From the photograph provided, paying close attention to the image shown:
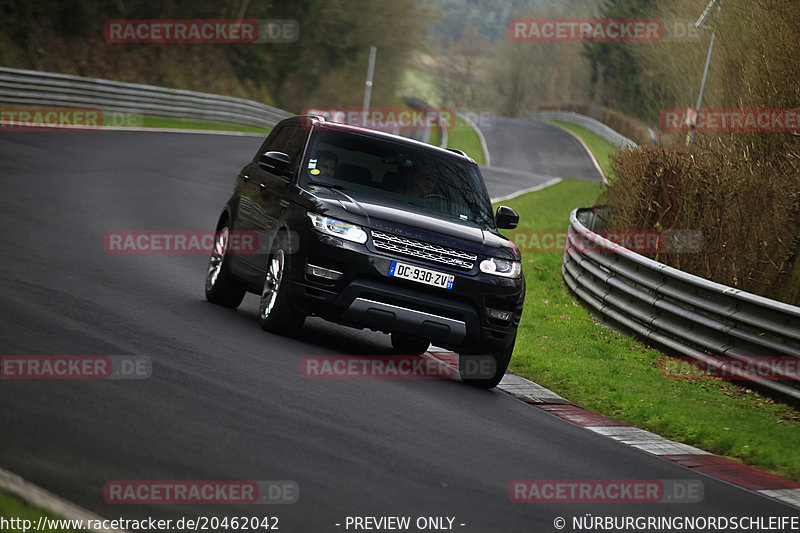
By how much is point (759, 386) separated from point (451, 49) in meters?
141

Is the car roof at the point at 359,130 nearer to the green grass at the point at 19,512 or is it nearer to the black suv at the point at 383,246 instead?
the black suv at the point at 383,246

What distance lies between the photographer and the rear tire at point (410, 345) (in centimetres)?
1116

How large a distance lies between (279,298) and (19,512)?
17.5 feet

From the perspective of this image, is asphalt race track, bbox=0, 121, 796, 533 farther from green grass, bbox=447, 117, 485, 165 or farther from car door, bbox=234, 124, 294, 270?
green grass, bbox=447, 117, 485, 165

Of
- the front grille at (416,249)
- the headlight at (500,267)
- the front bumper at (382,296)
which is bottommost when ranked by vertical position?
the front bumper at (382,296)

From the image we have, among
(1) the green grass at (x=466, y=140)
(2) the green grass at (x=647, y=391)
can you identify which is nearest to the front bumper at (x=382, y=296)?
(2) the green grass at (x=647, y=391)

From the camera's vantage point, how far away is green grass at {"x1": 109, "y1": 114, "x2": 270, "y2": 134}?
3848 cm

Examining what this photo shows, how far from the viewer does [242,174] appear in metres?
11.8

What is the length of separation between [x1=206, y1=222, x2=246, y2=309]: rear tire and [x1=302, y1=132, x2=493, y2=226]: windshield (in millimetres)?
1584

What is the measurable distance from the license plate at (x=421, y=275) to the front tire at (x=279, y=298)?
0.91 m

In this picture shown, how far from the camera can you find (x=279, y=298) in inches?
373

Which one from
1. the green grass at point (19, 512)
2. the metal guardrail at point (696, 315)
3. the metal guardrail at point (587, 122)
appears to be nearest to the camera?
the green grass at point (19, 512)

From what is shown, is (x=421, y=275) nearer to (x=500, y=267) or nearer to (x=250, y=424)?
(x=500, y=267)

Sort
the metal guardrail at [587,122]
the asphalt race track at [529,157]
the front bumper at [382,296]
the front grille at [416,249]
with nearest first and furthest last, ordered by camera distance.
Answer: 1. the front bumper at [382,296]
2. the front grille at [416,249]
3. the asphalt race track at [529,157]
4. the metal guardrail at [587,122]
